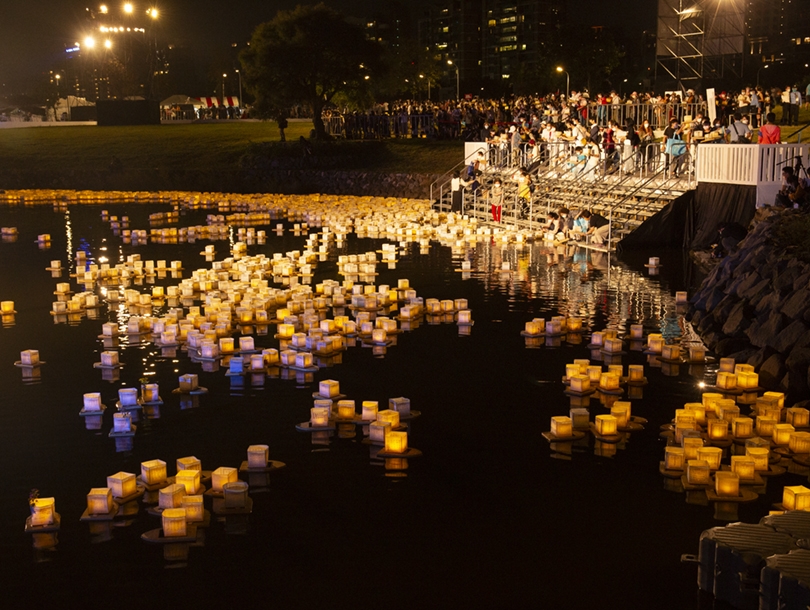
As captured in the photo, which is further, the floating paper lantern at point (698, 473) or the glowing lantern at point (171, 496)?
the floating paper lantern at point (698, 473)

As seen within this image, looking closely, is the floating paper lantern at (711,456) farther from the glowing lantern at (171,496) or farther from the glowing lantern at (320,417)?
the glowing lantern at (171,496)

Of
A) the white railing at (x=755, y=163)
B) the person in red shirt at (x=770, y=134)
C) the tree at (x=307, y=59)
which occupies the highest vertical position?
the tree at (x=307, y=59)

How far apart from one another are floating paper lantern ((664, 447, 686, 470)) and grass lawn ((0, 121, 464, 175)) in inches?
1351

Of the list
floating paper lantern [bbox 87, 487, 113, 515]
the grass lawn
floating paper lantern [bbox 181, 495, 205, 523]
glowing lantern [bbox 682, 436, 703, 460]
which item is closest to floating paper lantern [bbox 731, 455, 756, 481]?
glowing lantern [bbox 682, 436, 703, 460]

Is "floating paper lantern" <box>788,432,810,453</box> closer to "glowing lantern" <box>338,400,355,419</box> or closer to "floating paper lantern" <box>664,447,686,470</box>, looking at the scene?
"floating paper lantern" <box>664,447,686,470</box>

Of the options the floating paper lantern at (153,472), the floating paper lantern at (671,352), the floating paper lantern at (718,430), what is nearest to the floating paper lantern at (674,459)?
the floating paper lantern at (718,430)

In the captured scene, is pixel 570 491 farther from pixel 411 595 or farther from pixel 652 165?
pixel 652 165

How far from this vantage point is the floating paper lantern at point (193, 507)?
7176 millimetres

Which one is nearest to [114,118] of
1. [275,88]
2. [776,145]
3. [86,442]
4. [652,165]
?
[275,88]

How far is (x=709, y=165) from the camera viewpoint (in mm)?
21531

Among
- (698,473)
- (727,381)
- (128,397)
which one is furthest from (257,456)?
(727,381)

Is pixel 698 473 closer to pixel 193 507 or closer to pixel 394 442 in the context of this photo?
pixel 394 442

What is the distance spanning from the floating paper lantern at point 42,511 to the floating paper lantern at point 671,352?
26.2 feet

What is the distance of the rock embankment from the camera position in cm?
1084
